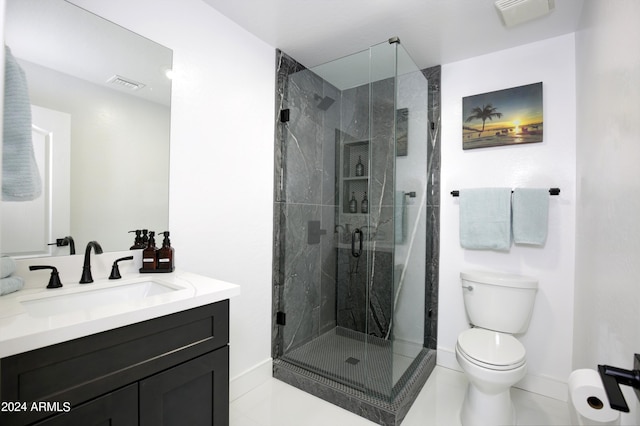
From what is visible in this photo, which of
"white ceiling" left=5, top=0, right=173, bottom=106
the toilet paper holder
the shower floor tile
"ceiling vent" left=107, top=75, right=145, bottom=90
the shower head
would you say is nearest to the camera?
the toilet paper holder

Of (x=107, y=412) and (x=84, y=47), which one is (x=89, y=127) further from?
(x=107, y=412)

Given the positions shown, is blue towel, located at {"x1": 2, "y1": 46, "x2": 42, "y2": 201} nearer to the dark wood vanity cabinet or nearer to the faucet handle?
the faucet handle

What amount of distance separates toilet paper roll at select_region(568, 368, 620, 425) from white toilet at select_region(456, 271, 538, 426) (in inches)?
36.6

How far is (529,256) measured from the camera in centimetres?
215

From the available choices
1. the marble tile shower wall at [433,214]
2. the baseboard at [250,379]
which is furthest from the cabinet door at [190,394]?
the marble tile shower wall at [433,214]

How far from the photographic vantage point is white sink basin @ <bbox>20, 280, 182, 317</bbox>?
110 centimetres

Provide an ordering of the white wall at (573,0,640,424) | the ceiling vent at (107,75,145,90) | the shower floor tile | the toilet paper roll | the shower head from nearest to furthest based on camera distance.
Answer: the toilet paper roll → the white wall at (573,0,640,424) → the ceiling vent at (107,75,145,90) → the shower floor tile → the shower head

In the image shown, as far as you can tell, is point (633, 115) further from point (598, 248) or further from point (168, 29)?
point (168, 29)

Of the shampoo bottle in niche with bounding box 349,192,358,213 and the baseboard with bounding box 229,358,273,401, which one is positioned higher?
the shampoo bottle in niche with bounding box 349,192,358,213

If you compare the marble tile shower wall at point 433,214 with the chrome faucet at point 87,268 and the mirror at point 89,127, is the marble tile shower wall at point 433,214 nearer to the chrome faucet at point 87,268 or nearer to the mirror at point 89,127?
the mirror at point 89,127

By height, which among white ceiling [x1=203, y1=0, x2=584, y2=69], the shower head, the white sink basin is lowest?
the white sink basin

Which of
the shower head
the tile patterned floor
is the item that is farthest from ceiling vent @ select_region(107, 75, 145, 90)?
the tile patterned floor

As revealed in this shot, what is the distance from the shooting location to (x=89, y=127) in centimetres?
137

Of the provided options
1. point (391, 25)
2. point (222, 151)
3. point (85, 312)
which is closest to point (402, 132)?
point (391, 25)
